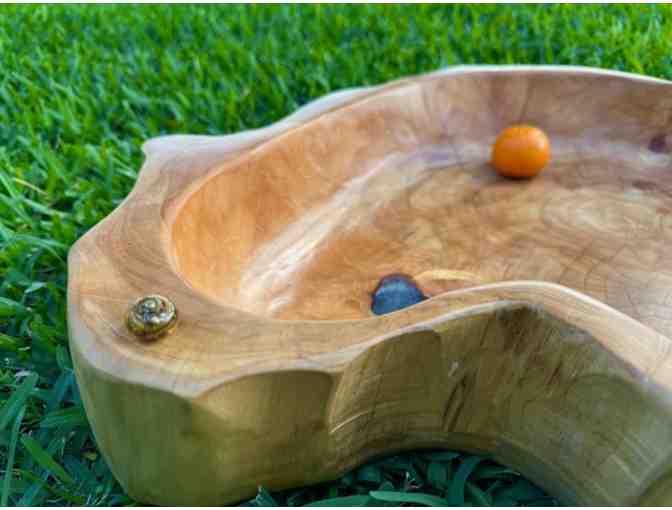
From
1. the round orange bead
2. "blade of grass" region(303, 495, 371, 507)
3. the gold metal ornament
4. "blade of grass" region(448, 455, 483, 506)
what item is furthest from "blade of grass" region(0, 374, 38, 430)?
the round orange bead

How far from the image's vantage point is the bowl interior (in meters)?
1.33

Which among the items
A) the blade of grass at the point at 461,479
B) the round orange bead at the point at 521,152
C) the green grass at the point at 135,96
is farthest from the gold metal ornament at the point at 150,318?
the round orange bead at the point at 521,152

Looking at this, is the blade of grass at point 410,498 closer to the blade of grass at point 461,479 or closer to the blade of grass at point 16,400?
the blade of grass at point 461,479

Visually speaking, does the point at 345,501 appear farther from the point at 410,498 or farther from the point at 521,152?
the point at 521,152

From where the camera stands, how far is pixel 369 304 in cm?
133

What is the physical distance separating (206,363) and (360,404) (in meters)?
0.25

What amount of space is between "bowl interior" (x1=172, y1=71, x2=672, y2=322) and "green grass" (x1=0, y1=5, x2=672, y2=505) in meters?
0.37

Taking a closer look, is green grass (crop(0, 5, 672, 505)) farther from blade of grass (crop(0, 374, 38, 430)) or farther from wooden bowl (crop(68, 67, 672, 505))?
wooden bowl (crop(68, 67, 672, 505))

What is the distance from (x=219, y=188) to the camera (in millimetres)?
1322

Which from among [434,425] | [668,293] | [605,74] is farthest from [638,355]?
[605,74]

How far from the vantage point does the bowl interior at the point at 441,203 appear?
1328mm

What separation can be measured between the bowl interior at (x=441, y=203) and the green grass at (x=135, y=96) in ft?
1.21

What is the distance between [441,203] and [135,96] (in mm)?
1208

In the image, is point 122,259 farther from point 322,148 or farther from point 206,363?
point 322,148
